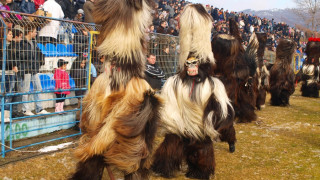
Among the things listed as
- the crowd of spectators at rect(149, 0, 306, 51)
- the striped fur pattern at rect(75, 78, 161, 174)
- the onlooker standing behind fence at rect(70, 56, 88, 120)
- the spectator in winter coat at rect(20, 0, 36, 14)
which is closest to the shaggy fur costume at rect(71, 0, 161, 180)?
the striped fur pattern at rect(75, 78, 161, 174)

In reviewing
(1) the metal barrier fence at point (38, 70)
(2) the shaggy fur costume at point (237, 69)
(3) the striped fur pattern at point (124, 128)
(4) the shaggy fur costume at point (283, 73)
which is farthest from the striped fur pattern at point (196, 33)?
(4) the shaggy fur costume at point (283, 73)

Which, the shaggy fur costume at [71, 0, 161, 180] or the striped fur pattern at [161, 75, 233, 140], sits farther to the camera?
the striped fur pattern at [161, 75, 233, 140]

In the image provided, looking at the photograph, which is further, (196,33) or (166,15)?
(166,15)

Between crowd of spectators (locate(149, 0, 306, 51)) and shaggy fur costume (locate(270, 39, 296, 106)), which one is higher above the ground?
crowd of spectators (locate(149, 0, 306, 51))

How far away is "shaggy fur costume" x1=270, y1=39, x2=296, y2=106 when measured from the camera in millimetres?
10820

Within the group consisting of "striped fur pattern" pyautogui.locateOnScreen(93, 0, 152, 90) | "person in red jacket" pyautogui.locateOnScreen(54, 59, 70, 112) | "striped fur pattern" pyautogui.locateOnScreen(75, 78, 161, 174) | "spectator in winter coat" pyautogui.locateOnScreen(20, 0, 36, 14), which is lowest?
"striped fur pattern" pyautogui.locateOnScreen(75, 78, 161, 174)

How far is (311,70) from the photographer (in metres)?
13.4

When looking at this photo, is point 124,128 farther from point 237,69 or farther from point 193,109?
point 237,69

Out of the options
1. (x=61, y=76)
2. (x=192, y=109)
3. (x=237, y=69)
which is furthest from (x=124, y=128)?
(x=237, y=69)

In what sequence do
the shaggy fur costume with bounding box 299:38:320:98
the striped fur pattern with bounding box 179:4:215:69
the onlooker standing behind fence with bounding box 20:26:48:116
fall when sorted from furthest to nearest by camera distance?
the shaggy fur costume with bounding box 299:38:320:98, the onlooker standing behind fence with bounding box 20:26:48:116, the striped fur pattern with bounding box 179:4:215:69

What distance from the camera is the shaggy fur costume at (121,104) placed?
340cm

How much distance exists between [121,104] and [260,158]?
3.16 m

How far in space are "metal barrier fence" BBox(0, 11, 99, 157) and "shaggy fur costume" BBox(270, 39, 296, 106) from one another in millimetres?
6575

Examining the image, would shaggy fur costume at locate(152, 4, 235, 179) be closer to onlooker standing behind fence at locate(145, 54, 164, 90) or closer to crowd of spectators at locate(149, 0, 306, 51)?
crowd of spectators at locate(149, 0, 306, 51)
